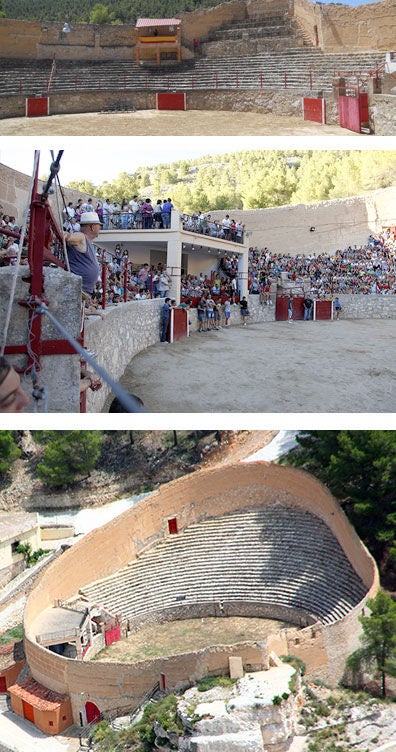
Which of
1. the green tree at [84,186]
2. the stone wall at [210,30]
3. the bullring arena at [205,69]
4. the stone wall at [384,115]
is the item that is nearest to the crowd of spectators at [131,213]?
the green tree at [84,186]

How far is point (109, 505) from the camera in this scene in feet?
68.1

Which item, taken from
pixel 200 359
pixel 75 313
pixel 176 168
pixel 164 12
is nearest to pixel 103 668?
pixel 200 359

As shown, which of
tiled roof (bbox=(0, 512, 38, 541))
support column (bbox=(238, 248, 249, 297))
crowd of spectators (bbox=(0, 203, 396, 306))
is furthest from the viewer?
tiled roof (bbox=(0, 512, 38, 541))

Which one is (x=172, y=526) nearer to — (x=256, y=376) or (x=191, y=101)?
(x=191, y=101)

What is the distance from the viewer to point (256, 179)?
60.1 feet

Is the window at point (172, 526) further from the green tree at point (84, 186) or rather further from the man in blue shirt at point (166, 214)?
the man in blue shirt at point (166, 214)

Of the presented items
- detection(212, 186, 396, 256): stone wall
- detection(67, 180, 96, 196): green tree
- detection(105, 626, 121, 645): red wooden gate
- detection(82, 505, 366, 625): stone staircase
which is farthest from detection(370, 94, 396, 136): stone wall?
detection(105, 626, 121, 645): red wooden gate

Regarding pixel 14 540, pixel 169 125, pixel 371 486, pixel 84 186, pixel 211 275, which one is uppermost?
pixel 169 125

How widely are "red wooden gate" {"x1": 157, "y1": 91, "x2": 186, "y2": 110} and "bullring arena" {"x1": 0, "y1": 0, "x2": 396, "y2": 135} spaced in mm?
15

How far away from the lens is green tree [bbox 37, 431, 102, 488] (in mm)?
21281

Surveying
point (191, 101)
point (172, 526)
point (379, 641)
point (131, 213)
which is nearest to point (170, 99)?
point (191, 101)

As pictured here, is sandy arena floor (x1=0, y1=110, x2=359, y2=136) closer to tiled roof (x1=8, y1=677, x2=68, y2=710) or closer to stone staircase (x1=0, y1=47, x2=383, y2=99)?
stone staircase (x1=0, y1=47, x2=383, y2=99)

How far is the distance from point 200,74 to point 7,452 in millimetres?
12512

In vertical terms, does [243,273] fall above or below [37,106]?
below
